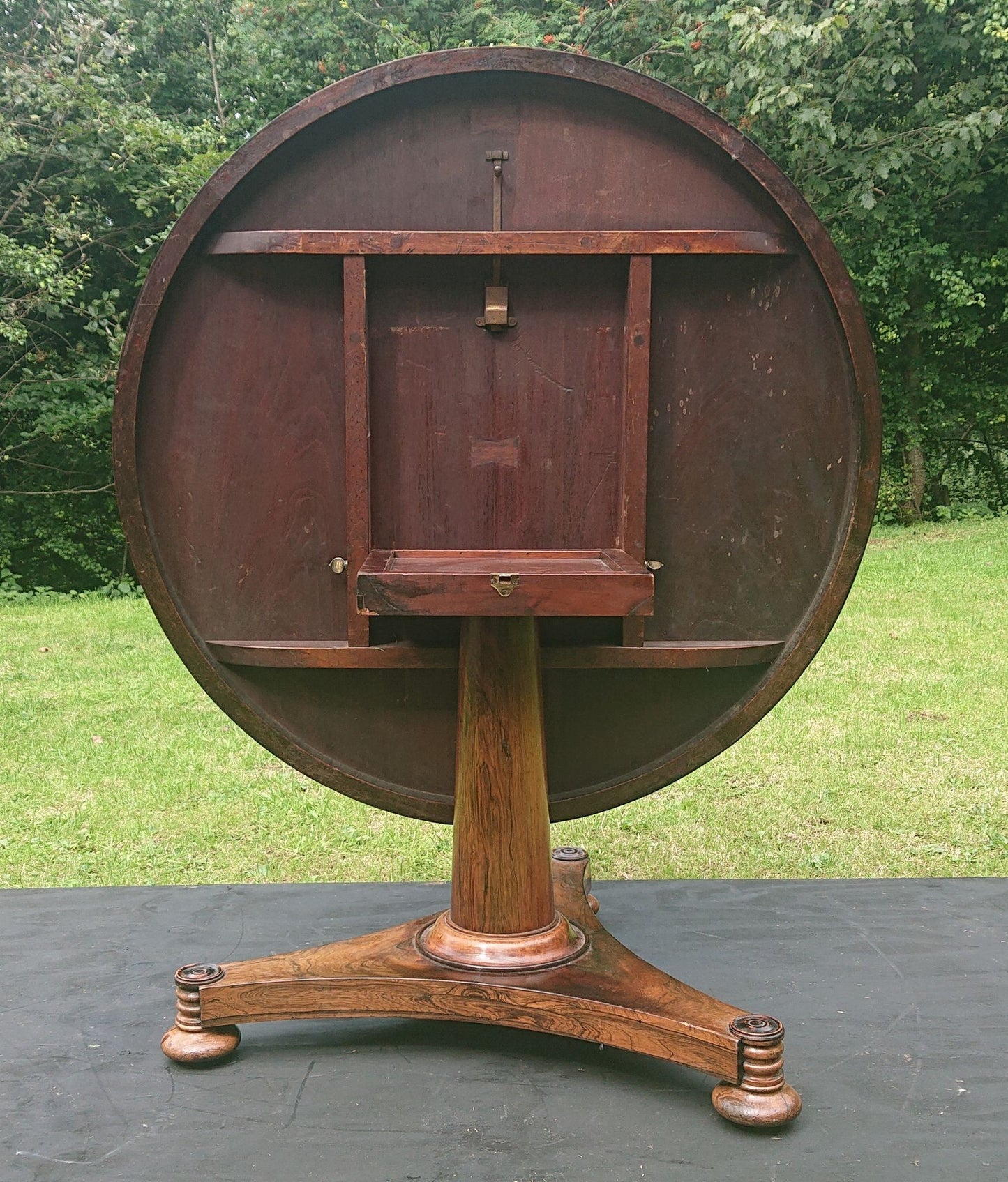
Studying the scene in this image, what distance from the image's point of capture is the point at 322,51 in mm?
9141

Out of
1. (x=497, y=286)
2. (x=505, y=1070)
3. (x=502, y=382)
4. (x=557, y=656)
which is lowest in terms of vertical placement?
(x=505, y=1070)

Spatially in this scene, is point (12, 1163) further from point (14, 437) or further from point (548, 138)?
point (14, 437)

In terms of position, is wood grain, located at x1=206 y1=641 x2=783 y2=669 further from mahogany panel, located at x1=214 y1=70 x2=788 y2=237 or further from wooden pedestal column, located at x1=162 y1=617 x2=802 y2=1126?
mahogany panel, located at x1=214 y1=70 x2=788 y2=237

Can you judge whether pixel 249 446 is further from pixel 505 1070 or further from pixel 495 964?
pixel 505 1070

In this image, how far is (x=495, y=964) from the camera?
6.10ft

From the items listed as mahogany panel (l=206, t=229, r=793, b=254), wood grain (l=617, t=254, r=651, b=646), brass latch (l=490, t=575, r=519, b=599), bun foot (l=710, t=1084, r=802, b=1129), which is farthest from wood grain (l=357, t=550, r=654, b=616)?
bun foot (l=710, t=1084, r=802, b=1129)

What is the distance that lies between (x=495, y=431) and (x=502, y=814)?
61cm

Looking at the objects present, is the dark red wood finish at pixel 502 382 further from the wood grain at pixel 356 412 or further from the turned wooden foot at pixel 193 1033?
the turned wooden foot at pixel 193 1033

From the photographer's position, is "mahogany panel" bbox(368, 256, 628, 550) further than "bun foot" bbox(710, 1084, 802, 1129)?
Yes

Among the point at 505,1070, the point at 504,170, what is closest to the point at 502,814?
the point at 505,1070

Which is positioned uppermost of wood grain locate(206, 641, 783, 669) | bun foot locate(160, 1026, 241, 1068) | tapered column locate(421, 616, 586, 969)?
wood grain locate(206, 641, 783, 669)

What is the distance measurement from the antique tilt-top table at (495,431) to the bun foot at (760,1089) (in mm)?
115

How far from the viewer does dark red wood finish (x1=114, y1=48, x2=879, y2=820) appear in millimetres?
1820

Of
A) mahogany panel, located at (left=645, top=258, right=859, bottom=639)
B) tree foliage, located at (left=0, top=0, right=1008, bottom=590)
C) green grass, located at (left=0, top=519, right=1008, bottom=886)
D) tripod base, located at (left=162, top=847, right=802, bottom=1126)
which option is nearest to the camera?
tripod base, located at (left=162, top=847, right=802, bottom=1126)
